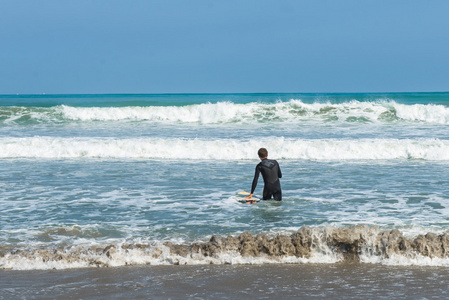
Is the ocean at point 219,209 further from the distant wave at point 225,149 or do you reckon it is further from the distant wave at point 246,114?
the distant wave at point 246,114

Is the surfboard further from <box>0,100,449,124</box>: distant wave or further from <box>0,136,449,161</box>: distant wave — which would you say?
<box>0,100,449,124</box>: distant wave

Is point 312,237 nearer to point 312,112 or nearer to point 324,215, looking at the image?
point 324,215

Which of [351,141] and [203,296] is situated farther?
[351,141]

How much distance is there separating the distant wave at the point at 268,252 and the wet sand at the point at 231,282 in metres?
0.18

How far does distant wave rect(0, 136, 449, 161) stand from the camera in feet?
53.9

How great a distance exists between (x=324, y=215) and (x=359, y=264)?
226 cm

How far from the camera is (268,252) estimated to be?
6043 millimetres

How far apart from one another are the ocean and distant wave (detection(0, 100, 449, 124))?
6.22 metres

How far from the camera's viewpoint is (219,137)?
808 inches

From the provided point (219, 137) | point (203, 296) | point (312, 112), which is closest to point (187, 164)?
point (219, 137)

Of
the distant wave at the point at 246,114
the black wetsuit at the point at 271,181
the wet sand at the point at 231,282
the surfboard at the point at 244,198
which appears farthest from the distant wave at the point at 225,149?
the wet sand at the point at 231,282

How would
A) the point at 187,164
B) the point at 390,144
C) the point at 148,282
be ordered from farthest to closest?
the point at 390,144
the point at 187,164
the point at 148,282

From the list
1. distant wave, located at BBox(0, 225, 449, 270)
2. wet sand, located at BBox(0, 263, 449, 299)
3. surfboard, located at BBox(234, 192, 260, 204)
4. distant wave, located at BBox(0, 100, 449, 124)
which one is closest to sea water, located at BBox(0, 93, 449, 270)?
distant wave, located at BBox(0, 225, 449, 270)

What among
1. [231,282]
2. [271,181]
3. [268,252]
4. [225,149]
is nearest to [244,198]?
[271,181]
